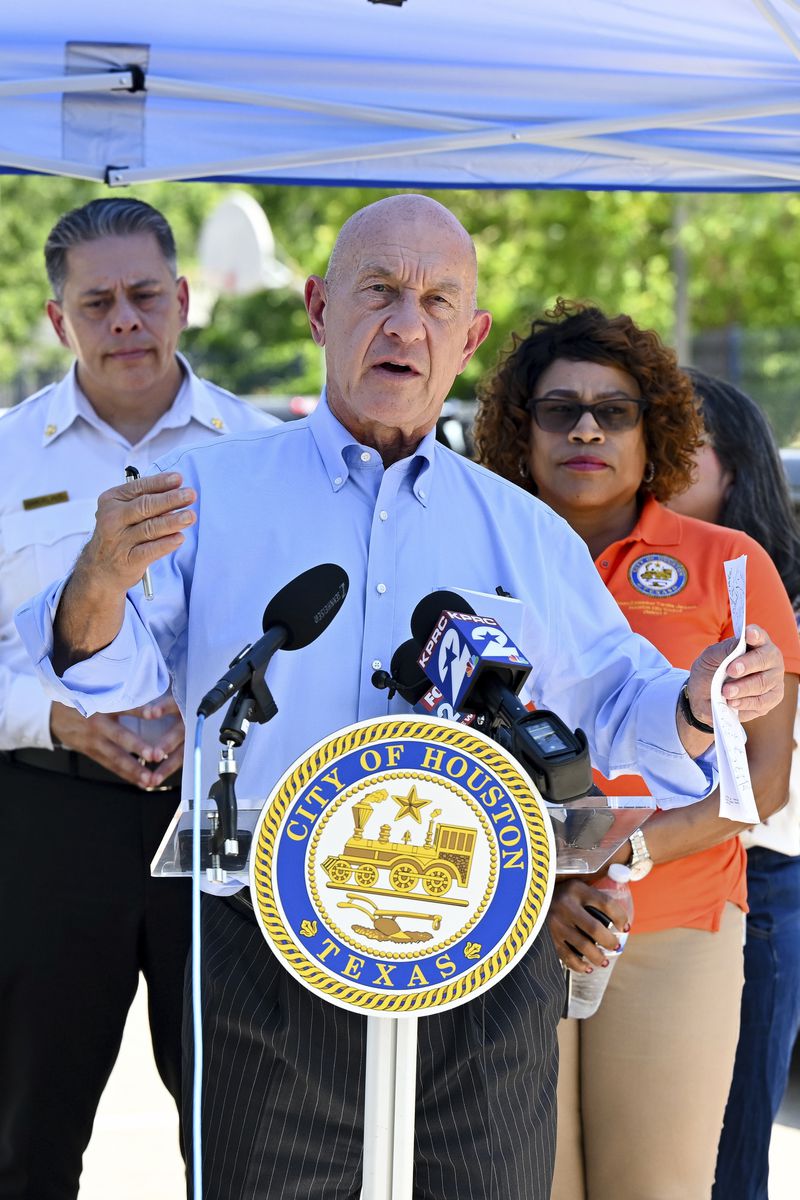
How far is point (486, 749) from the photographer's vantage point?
1.69 m

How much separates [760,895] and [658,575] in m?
0.93

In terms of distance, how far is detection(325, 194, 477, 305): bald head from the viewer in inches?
91.7

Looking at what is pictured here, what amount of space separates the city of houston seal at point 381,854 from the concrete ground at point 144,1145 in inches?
117

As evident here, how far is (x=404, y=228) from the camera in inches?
91.7

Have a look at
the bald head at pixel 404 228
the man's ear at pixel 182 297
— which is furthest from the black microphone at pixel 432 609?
the man's ear at pixel 182 297

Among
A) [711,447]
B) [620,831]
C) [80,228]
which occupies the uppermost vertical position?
[80,228]

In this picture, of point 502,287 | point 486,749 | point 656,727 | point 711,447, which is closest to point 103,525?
point 486,749

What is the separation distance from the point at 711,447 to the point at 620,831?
2070 millimetres

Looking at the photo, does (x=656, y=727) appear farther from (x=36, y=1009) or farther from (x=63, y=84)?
(x=63, y=84)

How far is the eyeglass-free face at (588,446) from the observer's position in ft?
10.7

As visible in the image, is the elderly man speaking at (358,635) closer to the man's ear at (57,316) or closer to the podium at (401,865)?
the podium at (401,865)

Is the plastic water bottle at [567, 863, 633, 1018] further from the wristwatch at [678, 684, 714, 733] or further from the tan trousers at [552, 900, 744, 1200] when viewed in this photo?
the wristwatch at [678, 684, 714, 733]

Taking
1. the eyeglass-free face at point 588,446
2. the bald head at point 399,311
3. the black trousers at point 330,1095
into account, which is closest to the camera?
the black trousers at point 330,1095

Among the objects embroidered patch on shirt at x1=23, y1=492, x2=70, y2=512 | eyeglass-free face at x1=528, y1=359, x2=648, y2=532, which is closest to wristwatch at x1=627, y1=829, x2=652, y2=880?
eyeglass-free face at x1=528, y1=359, x2=648, y2=532
